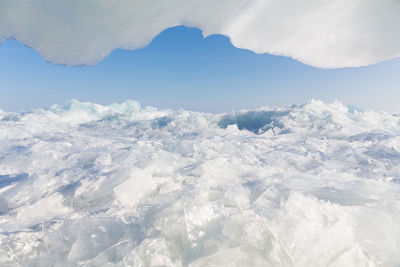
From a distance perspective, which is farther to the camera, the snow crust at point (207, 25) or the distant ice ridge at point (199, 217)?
the snow crust at point (207, 25)

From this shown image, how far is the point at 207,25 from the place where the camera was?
4.19m

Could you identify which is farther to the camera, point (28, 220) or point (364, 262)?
point (28, 220)

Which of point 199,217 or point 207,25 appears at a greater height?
point 207,25


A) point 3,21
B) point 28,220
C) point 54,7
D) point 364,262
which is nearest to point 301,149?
point 364,262

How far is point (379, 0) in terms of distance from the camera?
3094mm

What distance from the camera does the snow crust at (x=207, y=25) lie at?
3588 mm

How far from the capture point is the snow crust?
3588mm

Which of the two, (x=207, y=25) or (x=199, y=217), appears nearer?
(x=199, y=217)

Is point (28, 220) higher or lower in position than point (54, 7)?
lower

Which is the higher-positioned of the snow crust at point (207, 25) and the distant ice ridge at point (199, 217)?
the snow crust at point (207, 25)

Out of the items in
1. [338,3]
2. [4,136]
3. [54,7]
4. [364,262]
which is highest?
[54,7]

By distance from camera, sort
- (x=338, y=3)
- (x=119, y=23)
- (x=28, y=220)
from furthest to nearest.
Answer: (x=119, y=23) → (x=338, y=3) → (x=28, y=220)

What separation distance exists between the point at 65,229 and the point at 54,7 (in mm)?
3996

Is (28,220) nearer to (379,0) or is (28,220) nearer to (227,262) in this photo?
(227,262)
